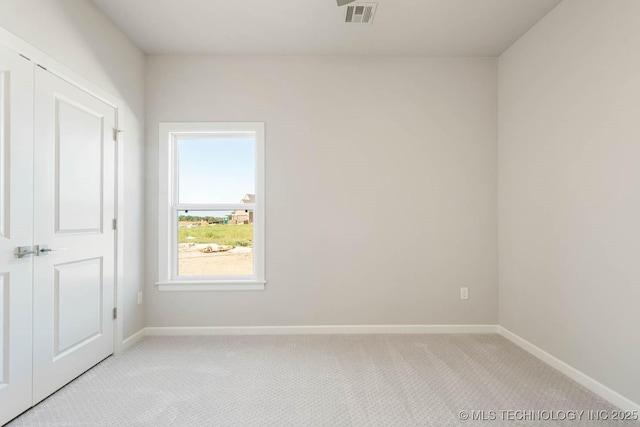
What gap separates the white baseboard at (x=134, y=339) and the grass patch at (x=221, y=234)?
94 cm

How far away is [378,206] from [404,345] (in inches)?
52.6

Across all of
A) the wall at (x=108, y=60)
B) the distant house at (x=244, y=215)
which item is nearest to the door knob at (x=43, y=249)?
the wall at (x=108, y=60)

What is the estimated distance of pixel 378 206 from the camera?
134 inches

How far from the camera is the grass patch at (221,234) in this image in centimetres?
352

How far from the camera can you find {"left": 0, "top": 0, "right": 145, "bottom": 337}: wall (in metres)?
2.08

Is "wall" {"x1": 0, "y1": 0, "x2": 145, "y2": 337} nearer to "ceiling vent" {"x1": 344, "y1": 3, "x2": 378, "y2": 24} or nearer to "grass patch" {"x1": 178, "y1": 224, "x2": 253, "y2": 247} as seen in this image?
"grass patch" {"x1": 178, "y1": 224, "x2": 253, "y2": 247}

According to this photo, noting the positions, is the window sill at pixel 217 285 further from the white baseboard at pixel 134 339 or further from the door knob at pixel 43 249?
the door knob at pixel 43 249

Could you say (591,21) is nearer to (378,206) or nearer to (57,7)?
(378,206)

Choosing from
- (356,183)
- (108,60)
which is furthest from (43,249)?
(356,183)

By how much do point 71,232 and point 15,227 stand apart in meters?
0.46

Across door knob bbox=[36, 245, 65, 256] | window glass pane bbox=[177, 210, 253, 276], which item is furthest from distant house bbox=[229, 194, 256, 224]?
door knob bbox=[36, 245, 65, 256]

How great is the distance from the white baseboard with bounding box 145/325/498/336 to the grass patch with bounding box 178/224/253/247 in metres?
0.86

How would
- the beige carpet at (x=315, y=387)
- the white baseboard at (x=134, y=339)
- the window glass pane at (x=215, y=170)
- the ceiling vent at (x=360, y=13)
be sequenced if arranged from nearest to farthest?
the beige carpet at (x=315, y=387) < the ceiling vent at (x=360, y=13) < the white baseboard at (x=134, y=339) < the window glass pane at (x=215, y=170)

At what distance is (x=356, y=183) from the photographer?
341 centimetres
